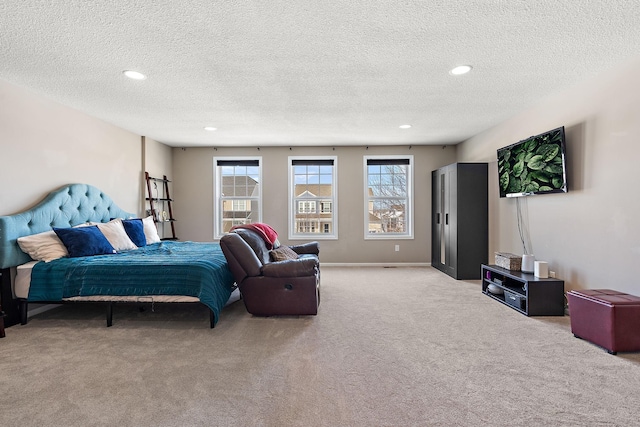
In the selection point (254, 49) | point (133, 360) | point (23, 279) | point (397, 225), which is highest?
point (254, 49)

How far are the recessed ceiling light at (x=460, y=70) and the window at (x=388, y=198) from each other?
3.42m

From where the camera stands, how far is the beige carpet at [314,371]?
1743 millimetres

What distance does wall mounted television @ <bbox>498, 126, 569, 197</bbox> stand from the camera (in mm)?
3393

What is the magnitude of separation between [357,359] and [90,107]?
410 centimetres

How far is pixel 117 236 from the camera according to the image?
4020mm

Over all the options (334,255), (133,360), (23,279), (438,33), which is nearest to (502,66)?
(438,33)

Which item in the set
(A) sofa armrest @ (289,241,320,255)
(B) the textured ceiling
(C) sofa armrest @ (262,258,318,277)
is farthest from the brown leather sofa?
(B) the textured ceiling

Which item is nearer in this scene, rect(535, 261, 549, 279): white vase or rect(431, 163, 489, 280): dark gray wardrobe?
rect(535, 261, 549, 279): white vase

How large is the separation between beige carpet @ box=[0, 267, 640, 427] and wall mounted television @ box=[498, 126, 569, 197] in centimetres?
139

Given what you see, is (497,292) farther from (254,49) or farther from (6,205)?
(6,205)

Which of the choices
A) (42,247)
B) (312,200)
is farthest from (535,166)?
(42,247)

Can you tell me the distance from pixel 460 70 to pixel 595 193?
1703mm

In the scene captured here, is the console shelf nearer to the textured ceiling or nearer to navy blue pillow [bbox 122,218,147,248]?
the textured ceiling

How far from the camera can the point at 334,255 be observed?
6465 millimetres
